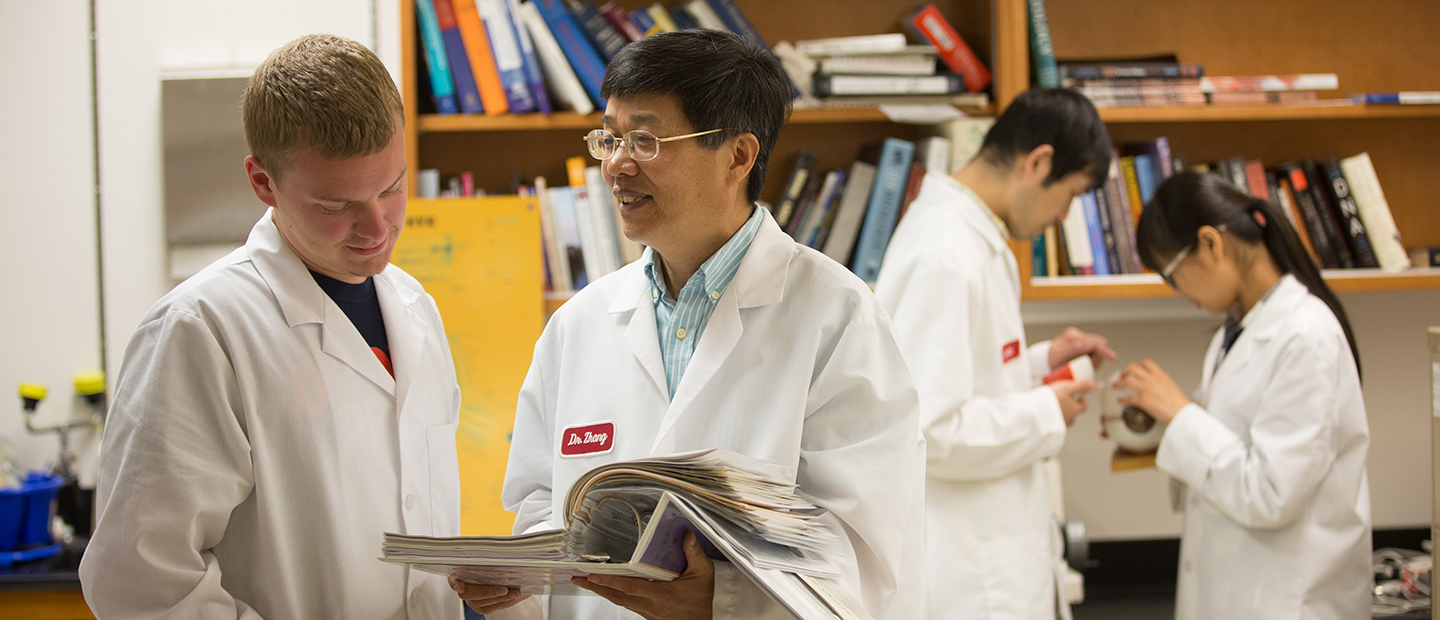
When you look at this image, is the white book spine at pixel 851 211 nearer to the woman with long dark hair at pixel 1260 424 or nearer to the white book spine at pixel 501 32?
the woman with long dark hair at pixel 1260 424

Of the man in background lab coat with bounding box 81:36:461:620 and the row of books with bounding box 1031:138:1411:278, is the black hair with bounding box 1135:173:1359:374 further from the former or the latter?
the man in background lab coat with bounding box 81:36:461:620

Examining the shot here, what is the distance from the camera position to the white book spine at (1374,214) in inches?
93.7

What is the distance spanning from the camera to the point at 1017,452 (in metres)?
1.73

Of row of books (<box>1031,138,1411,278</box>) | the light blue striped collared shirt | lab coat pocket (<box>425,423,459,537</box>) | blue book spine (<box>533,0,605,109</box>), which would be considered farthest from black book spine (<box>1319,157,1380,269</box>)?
lab coat pocket (<box>425,423,459,537</box>)

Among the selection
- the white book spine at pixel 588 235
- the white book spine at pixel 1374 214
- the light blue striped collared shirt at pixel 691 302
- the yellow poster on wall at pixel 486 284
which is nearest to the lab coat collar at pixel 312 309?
the light blue striped collared shirt at pixel 691 302

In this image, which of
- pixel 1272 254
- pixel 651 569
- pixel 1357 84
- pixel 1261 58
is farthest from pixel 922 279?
pixel 1357 84

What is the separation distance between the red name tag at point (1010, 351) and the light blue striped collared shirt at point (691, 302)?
0.87m

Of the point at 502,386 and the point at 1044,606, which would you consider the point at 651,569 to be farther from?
the point at 502,386

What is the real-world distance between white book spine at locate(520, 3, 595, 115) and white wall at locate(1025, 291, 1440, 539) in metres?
1.66

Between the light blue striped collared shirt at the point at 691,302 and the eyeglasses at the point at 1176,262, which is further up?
the eyeglasses at the point at 1176,262

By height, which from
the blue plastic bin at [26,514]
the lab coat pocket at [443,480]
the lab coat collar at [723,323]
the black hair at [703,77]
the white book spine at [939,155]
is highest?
the white book spine at [939,155]

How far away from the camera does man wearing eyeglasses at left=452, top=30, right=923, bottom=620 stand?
98 centimetres

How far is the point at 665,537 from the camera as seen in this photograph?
31.6 inches

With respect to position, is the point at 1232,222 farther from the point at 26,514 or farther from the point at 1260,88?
the point at 26,514
